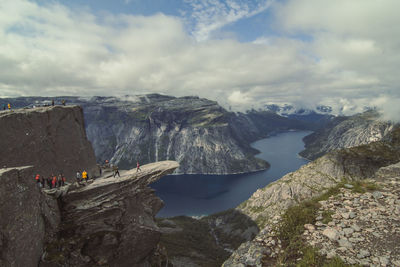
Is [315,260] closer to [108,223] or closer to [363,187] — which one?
[363,187]

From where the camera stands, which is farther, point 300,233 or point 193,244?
point 193,244

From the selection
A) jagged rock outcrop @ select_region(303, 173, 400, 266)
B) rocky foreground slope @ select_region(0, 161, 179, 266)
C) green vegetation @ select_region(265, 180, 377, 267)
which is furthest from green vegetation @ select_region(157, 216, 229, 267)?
jagged rock outcrop @ select_region(303, 173, 400, 266)

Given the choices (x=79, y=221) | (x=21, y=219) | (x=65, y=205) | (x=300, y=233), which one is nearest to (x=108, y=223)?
(x=79, y=221)

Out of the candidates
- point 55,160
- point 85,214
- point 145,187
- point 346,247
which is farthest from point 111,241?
point 346,247

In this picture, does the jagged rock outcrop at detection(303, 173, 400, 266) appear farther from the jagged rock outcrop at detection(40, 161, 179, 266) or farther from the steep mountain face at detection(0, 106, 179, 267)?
the jagged rock outcrop at detection(40, 161, 179, 266)

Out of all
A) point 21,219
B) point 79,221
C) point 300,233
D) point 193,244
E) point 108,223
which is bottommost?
point 193,244

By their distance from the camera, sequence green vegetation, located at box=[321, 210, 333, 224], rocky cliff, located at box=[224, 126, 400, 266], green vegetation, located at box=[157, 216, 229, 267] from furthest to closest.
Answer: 1. rocky cliff, located at box=[224, 126, 400, 266]
2. green vegetation, located at box=[157, 216, 229, 267]
3. green vegetation, located at box=[321, 210, 333, 224]

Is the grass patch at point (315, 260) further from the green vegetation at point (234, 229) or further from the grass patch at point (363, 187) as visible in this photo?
the green vegetation at point (234, 229)
